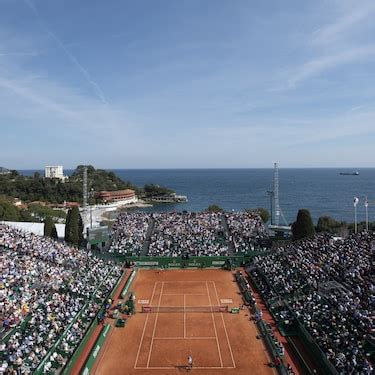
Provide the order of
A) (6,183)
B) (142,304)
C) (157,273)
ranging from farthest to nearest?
(6,183) → (157,273) → (142,304)

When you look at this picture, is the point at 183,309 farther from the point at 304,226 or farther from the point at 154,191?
the point at 154,191

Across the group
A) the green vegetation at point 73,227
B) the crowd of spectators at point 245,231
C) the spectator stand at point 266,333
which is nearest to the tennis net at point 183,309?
the spectator stand at point 266,333

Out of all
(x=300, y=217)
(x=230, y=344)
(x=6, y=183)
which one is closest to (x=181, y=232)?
(x=300, y=217)

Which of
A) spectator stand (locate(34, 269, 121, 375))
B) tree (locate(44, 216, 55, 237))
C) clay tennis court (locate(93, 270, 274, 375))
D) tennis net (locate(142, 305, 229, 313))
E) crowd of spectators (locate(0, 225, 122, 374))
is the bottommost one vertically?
clay tennis court (locate(93, 270, 274, 375))

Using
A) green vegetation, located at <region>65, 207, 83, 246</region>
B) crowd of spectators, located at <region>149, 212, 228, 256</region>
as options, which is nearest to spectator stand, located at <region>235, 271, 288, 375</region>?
crowd of spectators, located at <region>149, 212, 228, 256</region>

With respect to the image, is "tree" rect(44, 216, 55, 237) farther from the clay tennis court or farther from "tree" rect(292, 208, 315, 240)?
"tree" rect(292, 208, 315, 240)

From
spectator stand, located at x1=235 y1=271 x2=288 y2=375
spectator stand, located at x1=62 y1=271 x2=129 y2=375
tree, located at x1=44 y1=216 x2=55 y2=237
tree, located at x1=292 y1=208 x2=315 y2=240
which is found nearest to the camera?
spectator stand, located at x1=62 y1=271 x2=129 y2=375

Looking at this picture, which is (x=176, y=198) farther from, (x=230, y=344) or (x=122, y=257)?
(x=230, y=344)

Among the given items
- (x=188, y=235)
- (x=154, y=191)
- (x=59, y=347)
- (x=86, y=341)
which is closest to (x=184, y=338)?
(x=86, y=341)
